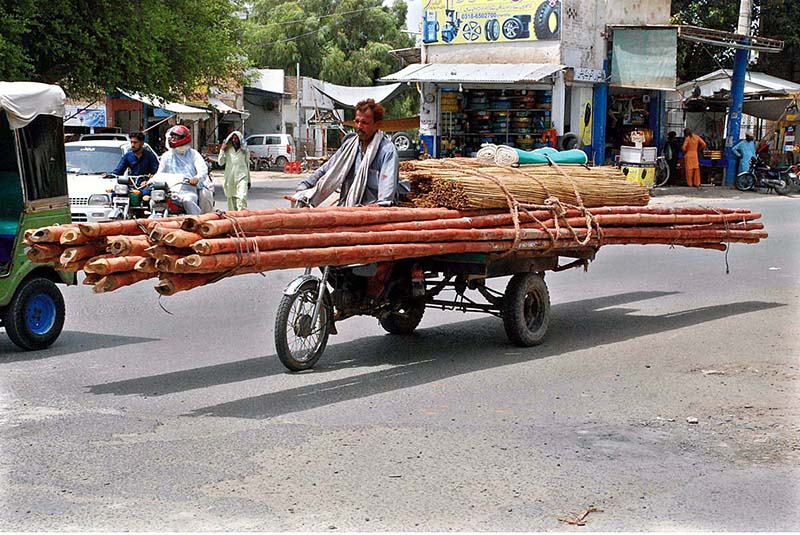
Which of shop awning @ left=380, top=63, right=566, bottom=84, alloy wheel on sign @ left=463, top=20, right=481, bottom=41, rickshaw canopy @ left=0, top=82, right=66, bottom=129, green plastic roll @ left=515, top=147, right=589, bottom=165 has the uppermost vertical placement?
alloy wheel on sign @ left=463, top=20, right=481, bottom=41

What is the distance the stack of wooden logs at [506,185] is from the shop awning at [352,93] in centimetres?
2285

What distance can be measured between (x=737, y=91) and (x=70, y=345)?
26.8m

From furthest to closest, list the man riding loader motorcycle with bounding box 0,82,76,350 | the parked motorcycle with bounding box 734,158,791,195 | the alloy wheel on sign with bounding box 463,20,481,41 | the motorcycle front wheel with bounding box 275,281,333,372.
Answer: the parked motorcycle with bounding box 734,158,791,195 < the alloy wheel on sign with bounding box 463,20,481,41 < the man riding loader motorcycle with bounding box 0,82,76,350 < the motorcycle front wheel with bounding box 275,281,333,372

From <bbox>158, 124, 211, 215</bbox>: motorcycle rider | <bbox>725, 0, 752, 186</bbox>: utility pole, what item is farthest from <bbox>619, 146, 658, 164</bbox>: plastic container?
<bbox>158, 124, 211, 215</bbox>: motorcycle rider

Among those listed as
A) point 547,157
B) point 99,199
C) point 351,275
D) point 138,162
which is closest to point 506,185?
point 547,157

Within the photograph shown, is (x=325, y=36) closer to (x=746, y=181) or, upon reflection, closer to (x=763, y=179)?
(x=746, y=181)

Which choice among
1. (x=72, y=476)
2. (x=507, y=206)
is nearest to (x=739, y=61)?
(x=507, y=206)

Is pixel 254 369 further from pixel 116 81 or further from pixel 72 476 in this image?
pixel 116 81

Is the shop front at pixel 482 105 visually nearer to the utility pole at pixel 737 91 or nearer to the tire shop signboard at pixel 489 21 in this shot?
the tire shop signboard at pixel 489 21

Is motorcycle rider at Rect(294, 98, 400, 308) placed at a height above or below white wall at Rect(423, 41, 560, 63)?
below

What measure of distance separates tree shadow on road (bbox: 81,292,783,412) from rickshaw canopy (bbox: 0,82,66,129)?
2.33m

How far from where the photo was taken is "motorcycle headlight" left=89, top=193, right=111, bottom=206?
648 inches

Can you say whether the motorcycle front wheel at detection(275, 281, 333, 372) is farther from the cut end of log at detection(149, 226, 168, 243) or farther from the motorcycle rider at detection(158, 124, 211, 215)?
the motorcycle rider at detection(158, 124, 211, 215)

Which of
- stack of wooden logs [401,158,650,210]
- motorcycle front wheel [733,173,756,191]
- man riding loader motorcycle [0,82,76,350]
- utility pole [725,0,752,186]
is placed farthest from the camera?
utility pole [725,0,752,186]
